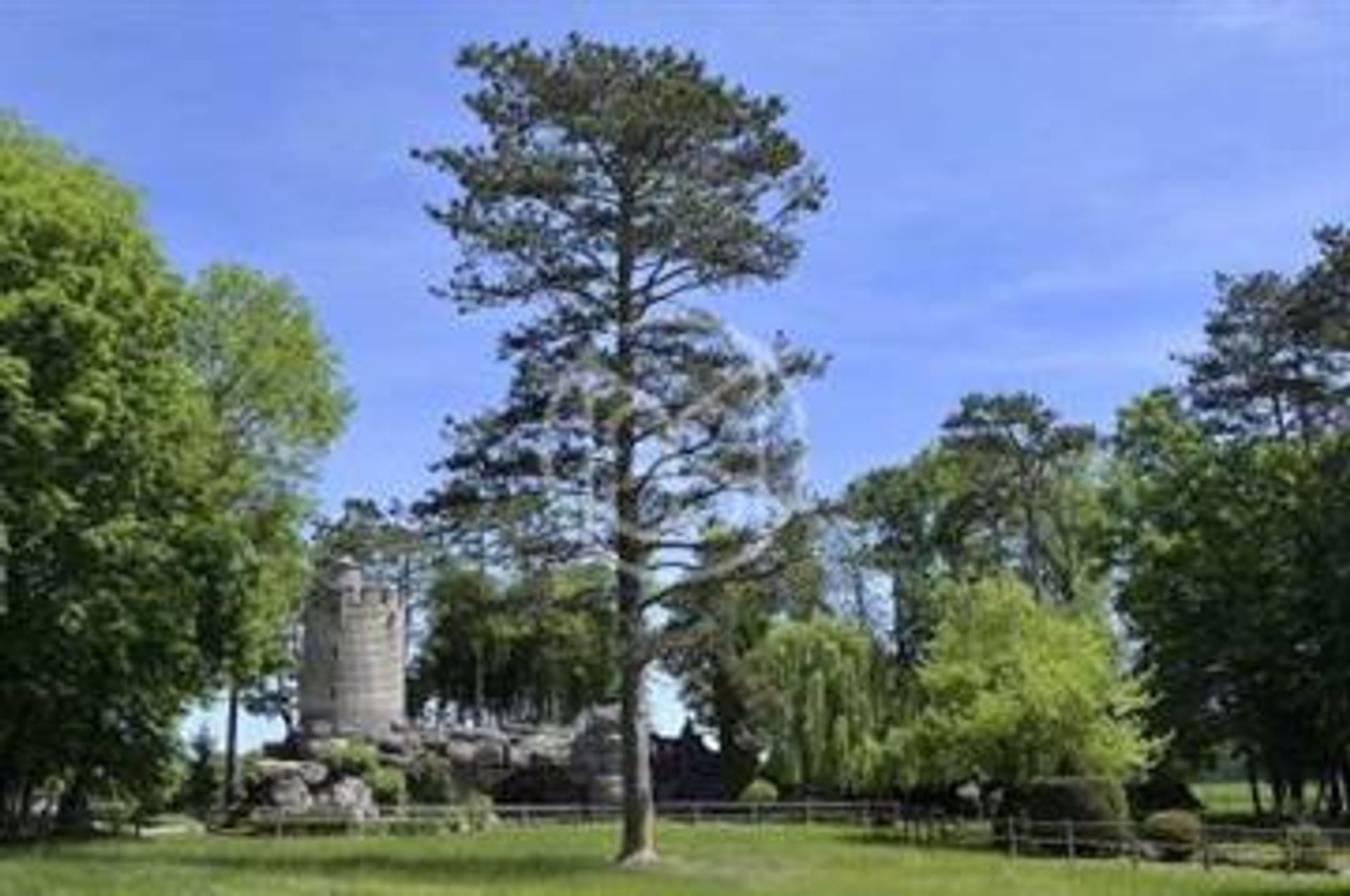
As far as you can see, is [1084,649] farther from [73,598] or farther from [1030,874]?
[73,598]

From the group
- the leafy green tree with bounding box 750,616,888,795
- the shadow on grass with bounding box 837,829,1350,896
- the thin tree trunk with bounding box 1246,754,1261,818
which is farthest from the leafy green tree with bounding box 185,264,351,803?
the thin tree trunk with bounding box 1246,754,1261,818

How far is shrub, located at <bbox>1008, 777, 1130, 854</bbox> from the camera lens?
4544cm

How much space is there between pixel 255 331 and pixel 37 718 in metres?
13.9

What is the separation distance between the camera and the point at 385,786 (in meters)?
68.3

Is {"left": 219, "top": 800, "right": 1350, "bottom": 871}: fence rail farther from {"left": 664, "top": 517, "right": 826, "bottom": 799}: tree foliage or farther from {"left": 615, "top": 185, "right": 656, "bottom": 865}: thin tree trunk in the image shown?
{"left": 615, "top": 185, "right": 656, "bottom": 865}: thin tree trunk

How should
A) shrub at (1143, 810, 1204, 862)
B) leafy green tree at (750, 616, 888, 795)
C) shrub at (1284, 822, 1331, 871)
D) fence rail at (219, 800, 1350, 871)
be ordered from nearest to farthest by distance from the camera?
1. shrub at (1284, 822, 1331, 871)
2. fence rail at (219, 800, 1350, 871)
3. shrub at (1143, 810, 1204, 862)
4. leafy green tree at (750, 616, 888, 795)

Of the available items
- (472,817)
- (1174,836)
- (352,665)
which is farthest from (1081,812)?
(352,665)

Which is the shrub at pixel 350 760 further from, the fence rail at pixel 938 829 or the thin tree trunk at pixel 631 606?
the thin tree trunk at pixel 631 606

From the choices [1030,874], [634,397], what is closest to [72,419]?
[634,397]

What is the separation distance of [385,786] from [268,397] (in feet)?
61.0

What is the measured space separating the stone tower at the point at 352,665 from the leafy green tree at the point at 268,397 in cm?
2011

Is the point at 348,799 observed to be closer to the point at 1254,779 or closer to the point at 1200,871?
the point at 1254,779

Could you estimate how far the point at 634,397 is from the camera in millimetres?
42719

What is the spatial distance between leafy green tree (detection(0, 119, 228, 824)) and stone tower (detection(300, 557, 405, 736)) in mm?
28477
